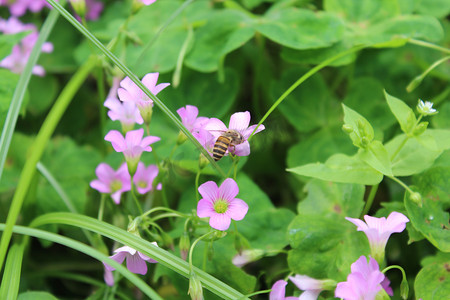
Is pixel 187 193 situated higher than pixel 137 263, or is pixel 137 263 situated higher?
pixel 187 193

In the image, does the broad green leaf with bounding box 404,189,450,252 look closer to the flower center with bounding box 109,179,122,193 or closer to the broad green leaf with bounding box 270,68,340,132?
the broad green leaf with bounding box 270,68,340,132

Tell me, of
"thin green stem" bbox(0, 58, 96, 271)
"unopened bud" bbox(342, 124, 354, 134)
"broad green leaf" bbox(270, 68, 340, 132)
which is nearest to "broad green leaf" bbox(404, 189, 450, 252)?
"unopened bud" bbox(342, 124, 354, 134)

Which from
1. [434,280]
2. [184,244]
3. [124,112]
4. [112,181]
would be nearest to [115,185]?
[112,181]

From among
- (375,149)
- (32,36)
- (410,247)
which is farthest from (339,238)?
(32,36)

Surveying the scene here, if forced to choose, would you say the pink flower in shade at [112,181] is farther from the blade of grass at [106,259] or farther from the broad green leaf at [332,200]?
the broad green leaf at [332,200]

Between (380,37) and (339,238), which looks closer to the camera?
(339,238)

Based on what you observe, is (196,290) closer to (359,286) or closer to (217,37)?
(359,286)

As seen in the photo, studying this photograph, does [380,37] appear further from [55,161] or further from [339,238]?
[55,161]
